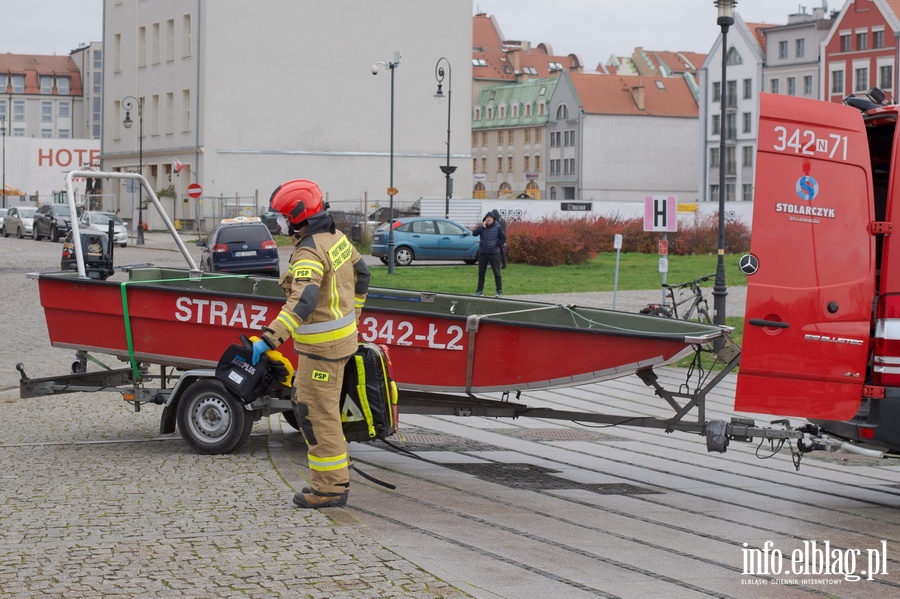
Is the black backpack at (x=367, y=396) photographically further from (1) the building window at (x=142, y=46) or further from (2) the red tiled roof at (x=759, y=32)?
(2) the red tiled roof at (x=759, y=32)

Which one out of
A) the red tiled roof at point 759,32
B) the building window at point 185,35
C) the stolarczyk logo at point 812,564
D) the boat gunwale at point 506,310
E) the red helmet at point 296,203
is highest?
the red tiled roof at point 759,32

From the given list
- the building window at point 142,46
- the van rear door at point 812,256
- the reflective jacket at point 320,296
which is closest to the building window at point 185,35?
the building window at point 142,46

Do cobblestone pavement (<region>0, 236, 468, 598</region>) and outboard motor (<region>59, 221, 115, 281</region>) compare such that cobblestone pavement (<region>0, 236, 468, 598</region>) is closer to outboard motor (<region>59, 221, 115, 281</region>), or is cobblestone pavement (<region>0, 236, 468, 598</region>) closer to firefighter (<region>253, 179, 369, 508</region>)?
firefighter (<region>253, 179, 369, 508</region>)

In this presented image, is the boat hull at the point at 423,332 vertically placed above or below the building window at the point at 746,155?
below

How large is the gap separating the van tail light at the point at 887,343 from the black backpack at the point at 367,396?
303 centimetres

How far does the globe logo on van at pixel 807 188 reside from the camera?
24.8 ft

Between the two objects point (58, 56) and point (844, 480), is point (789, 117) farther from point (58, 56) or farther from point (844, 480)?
point (58, 56)

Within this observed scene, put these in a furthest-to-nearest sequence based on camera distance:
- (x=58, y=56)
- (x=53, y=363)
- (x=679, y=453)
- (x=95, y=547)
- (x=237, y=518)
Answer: (x=58, y=56) < (x=53, y=363) < (x=679, y=453) < (x=237, y=518) < (x=95, y=547)

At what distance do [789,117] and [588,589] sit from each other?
3221mm

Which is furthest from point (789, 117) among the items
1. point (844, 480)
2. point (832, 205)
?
point (844, 480)

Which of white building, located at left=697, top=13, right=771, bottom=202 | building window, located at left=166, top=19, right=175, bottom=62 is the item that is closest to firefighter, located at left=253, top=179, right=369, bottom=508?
building window, located at left=166, top=19, right=175, bottom=62

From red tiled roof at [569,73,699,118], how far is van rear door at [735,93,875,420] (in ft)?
337

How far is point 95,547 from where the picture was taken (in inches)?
255

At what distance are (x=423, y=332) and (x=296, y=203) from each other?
1.86 m
